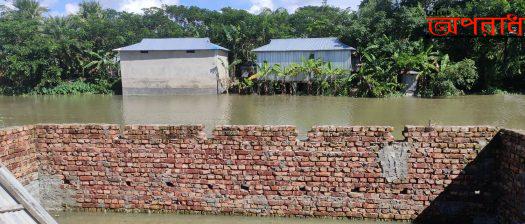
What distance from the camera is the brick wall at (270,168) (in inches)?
237

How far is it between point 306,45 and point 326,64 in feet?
7.21

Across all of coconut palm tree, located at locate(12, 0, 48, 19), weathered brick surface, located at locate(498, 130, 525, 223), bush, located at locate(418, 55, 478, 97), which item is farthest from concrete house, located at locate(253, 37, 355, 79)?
coconut palm tree, located at locate(12, 0, 48, 19)

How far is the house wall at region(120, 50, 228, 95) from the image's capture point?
31.9 m

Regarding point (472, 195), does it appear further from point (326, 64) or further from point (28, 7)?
point (28, 7)

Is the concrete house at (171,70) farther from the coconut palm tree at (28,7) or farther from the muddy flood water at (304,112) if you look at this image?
the coconut palm tree at (28,7)

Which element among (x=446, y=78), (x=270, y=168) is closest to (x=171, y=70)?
(x=446, y=78)

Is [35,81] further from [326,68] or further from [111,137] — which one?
[111,137]

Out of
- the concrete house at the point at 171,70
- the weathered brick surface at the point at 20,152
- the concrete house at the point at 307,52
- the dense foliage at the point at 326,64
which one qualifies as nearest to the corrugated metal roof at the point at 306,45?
the concrete house at the point at 307,52

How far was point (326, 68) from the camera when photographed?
96.9 feet

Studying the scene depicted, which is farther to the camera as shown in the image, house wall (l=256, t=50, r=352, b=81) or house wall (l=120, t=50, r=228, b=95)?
house wall (l=120, t=50, r=228, b=95)

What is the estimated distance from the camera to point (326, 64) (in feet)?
98.0

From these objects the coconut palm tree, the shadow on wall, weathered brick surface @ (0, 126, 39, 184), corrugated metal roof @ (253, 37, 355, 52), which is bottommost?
the shadow on wall

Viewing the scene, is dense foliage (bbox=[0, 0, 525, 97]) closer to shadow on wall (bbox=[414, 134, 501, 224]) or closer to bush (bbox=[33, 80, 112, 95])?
bush (bbox=[33, 80, 112, 95])

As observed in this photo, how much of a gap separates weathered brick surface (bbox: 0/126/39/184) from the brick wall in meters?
0.02
